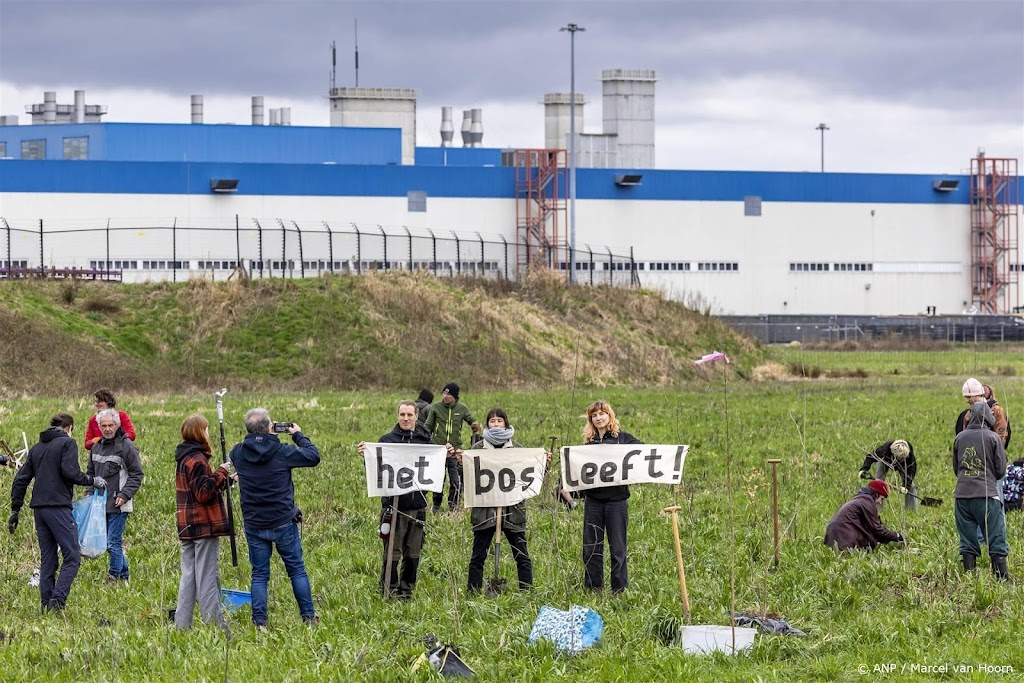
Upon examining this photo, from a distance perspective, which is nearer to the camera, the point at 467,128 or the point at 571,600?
the point at 571,600

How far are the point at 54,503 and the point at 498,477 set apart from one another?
3729mm

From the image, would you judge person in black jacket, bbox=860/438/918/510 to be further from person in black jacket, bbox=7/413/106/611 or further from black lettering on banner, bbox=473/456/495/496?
person in black jacket, bbox=7/413/106/611

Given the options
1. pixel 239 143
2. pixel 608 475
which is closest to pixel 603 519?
pixel 608 475

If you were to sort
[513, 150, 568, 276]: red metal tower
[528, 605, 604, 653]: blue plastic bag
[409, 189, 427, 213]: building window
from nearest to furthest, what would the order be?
[528, 605, 604, 653]: blue plastic bag
[409, 189, 427, 213]: building window
[513, 150, 568, 276]: red metal tower

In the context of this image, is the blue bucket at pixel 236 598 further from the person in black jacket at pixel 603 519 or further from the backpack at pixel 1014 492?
the backpack at pixel 1014 492

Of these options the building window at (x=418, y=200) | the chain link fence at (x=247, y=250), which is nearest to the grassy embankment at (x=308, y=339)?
the chain link fence at (x=247, y=250)

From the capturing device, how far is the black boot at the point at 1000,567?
1240 cm

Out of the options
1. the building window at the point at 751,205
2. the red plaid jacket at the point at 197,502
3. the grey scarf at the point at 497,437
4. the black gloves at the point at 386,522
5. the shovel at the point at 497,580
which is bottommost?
the shovel at the point at 497,580

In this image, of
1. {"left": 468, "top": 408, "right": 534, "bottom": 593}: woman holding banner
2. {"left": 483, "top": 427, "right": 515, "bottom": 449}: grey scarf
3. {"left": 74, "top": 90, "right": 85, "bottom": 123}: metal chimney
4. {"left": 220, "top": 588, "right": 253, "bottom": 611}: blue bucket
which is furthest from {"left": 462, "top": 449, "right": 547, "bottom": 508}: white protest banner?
{"left": 74, "top": 90, "right": 85, "bottom": 123}: metal chimney

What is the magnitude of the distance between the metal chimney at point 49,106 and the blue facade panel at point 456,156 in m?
23.1

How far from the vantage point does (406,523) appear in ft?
41.1

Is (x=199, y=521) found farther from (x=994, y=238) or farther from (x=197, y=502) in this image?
(x=994, y=238)

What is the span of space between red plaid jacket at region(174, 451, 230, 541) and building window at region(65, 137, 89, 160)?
7433cm

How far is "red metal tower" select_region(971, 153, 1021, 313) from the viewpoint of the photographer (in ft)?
241
